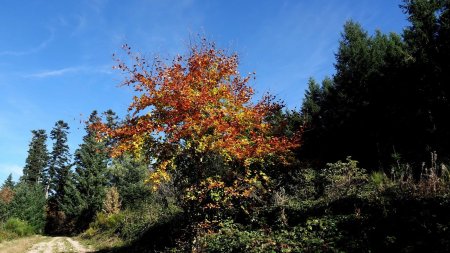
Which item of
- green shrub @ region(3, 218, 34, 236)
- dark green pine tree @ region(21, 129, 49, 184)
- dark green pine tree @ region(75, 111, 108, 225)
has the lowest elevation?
green shrub @ region(3, 218, 34, 236)

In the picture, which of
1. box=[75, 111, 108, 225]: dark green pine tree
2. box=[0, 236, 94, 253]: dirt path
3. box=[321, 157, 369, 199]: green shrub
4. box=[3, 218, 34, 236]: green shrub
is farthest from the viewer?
box=[75, 111, 108, 225]: dark green pine tree

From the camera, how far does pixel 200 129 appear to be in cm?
1104

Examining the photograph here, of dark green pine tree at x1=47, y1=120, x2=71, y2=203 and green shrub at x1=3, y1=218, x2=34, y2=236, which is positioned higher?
dark green pine tree at x1=47, y1=120, x2=71, y2=203

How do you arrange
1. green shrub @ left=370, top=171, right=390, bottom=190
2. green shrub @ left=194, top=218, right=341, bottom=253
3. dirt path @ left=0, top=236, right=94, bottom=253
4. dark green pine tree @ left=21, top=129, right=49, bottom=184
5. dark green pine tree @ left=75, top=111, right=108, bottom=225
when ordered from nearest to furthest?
1. green shrub @ left=194, top=218, right=341, bottom=253
2. green shrub @ left=370, top=171, right=390, bottom=190
3. dirt path @ left=0, top=236, right=94, bottom=253
4. dark green pine tree @ left=75, top=111, right=108, bottom=225
5. dark green pine tree @ left=21, top=129, right=49, bottom=184

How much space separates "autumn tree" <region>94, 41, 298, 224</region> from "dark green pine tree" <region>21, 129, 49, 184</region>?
226 feet

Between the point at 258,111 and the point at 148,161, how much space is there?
4.20 metres

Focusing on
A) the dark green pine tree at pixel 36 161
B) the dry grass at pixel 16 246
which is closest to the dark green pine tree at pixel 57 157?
the dark green pine tree at pixel 36 161

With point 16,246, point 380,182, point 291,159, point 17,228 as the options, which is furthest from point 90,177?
point 380,182

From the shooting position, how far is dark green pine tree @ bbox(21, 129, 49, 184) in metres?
70.8

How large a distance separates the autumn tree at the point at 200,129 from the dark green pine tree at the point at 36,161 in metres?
69.0

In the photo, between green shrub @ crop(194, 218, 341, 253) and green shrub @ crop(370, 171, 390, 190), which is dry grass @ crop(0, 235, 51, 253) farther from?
green shrub @ crop(370, 171, 390, 190)

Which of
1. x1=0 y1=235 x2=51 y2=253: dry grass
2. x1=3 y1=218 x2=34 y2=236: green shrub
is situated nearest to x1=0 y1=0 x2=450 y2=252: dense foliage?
x1=0 y1=235 x2=51 y2=253: dry grass

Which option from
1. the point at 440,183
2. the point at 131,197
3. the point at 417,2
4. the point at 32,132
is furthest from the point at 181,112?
the point at 32,132

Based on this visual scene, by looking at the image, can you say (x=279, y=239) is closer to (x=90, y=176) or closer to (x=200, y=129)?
(x=200, y=129)
